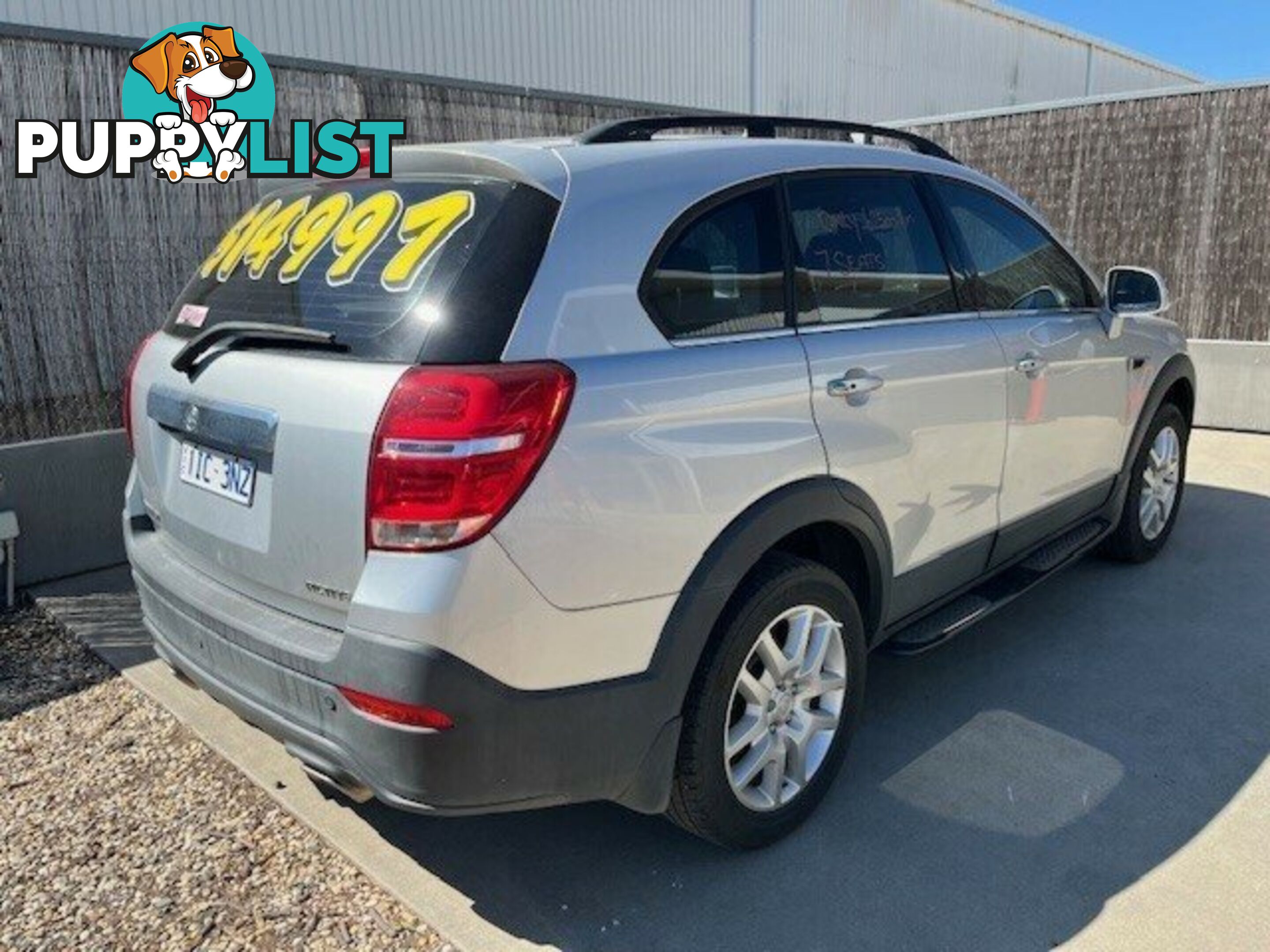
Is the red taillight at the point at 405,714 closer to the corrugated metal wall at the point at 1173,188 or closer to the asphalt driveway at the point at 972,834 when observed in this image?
the asphalt driveway at the point at 972,834

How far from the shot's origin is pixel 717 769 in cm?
240

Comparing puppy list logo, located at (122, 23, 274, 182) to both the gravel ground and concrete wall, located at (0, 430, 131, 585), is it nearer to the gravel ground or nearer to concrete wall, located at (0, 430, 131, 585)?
concrete wall, located at (0, 430, 131, 585)

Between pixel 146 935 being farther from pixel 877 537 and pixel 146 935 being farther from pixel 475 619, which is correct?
pixel 877 537

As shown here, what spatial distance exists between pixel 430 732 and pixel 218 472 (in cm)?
88

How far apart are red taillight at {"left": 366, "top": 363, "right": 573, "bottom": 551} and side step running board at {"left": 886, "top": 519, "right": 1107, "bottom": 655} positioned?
1671 millimetres

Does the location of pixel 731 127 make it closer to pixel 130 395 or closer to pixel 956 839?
pixel 130 395

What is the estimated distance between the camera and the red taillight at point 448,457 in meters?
1.90

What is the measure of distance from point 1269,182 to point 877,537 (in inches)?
248

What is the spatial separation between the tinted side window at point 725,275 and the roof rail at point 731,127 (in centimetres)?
32

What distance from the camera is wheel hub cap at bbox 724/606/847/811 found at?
8.27 ft

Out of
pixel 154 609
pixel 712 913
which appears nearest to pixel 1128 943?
pixel 712 913

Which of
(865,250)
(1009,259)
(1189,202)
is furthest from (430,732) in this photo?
(1189,202)

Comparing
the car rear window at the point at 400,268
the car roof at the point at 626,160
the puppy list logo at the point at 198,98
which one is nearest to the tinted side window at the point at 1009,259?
the car roof at the point at 626,160

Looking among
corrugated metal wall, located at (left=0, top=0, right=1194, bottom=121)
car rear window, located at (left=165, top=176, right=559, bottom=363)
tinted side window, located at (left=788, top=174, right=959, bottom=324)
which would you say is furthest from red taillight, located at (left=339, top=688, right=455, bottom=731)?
corrugated metal wall, located at (left=0, top=0, right=1194, bottom=121)
